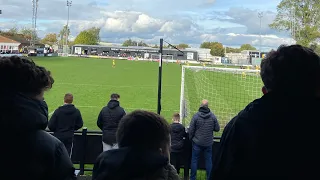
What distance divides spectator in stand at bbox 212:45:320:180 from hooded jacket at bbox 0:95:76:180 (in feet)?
2.94

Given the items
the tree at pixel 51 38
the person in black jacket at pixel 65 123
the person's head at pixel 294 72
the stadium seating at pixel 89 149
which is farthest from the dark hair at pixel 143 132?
the tree at pixel 51 38

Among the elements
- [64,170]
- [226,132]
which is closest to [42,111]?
[64,170]

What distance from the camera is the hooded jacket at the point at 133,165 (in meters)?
1.90

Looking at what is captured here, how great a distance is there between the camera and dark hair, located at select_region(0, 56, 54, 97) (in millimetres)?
1982

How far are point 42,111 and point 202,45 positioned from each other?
399 feet

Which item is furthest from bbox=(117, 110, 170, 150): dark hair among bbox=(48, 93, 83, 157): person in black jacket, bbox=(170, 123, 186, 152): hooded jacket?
bbox=(48, 93, 83, 157): person in black jacket

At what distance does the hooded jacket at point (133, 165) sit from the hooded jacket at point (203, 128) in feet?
13.9

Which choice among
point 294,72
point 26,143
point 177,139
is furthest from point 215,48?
point 26,143

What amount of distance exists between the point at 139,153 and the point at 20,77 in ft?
2.61

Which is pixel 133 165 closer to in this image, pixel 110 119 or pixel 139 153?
pixel 139 153

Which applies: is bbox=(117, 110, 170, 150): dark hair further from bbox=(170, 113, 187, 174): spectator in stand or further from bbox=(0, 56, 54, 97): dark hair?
bbox=(170, 113, 187, 174): spectator in stand

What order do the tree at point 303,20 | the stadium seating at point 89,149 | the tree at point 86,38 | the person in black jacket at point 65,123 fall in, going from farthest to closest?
the tree at point 86,38 < the tree at point 303,20 < the stadium seating at point 89,149 < the person in black jacket at point 65,123

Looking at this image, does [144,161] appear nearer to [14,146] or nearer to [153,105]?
[14,146]

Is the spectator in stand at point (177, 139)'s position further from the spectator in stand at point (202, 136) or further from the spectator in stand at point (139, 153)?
the spectator in stand at point (139, 153)
